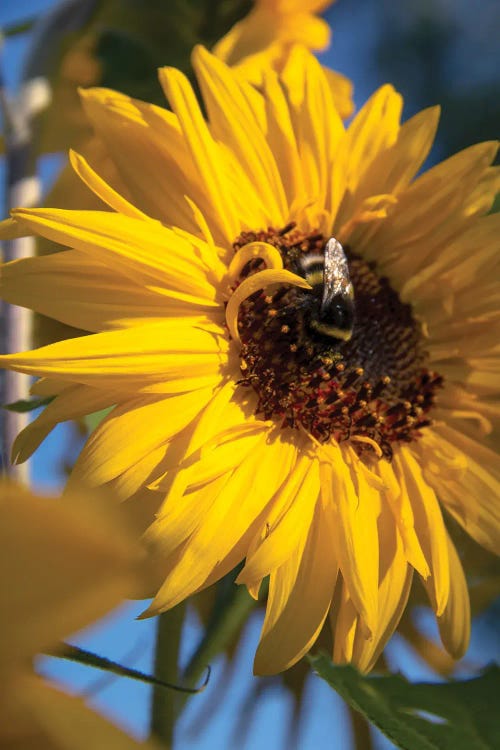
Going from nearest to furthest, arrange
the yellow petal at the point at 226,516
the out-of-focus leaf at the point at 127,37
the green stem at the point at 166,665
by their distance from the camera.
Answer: the yellow petal at the point at 226,516 → the green stem at the point at 166,665 → the out-of-focus leaf at the point at 127,37

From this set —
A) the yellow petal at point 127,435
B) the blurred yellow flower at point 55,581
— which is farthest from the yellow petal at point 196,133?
the blurred yellow flower at point 55,581

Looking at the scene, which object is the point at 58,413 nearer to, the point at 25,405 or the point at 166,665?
the point at 25,405

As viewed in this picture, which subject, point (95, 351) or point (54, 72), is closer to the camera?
point (95, 351)

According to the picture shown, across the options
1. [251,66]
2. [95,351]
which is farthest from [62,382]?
[251,66]

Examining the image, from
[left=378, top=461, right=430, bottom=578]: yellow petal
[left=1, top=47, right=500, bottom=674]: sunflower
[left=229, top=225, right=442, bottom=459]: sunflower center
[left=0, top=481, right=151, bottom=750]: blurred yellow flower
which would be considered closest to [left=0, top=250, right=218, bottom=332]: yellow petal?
[left=1, top=47, right=500, bottom=674]: sunflower

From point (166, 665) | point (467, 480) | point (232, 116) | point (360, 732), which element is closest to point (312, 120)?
point (232, 116)

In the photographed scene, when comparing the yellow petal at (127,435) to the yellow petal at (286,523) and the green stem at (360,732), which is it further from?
the green stem at (360,732)

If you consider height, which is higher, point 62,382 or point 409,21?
point 409,21

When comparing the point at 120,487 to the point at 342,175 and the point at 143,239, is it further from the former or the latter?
the point at 342,175
